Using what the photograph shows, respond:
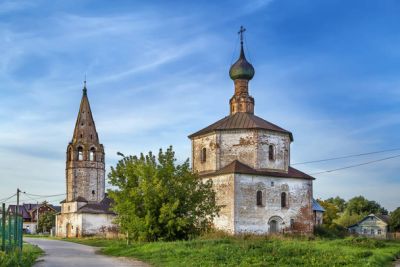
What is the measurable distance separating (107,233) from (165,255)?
1193 inches

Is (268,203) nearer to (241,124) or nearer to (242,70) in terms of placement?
(241,124)

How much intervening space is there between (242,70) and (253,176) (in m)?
9.12

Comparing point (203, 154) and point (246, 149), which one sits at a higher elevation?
point (246, 149)

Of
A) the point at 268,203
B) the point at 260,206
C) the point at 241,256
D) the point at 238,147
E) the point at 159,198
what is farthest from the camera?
the point at 238,147

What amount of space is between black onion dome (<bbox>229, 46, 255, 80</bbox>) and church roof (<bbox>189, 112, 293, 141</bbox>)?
3050 mm

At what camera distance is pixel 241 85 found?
3984 centimetres

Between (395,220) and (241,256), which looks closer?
(241,256)

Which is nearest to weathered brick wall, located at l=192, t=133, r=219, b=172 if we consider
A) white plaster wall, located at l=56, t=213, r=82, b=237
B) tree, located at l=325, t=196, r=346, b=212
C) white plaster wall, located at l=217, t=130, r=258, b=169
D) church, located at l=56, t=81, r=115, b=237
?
white plaster wall, located at l=217, t=130, r=258, b=169

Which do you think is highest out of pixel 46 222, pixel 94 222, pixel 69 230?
pixel 94 222

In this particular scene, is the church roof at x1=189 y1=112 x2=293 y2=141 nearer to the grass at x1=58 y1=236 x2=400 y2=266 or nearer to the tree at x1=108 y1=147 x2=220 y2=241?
the tree at x1=108 y1=147 x2=220 y2=241

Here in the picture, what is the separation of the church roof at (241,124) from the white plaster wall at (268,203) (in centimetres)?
363

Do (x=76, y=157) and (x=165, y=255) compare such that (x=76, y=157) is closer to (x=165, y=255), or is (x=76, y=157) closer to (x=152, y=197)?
(x=152, y=197)

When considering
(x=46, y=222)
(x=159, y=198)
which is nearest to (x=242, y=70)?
(x=159, y=198)

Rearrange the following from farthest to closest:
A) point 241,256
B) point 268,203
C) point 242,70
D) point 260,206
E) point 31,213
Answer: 1. point 31,213
2. point 242,70
3. point 268,203
4. point 260,206
5. point 241,256
